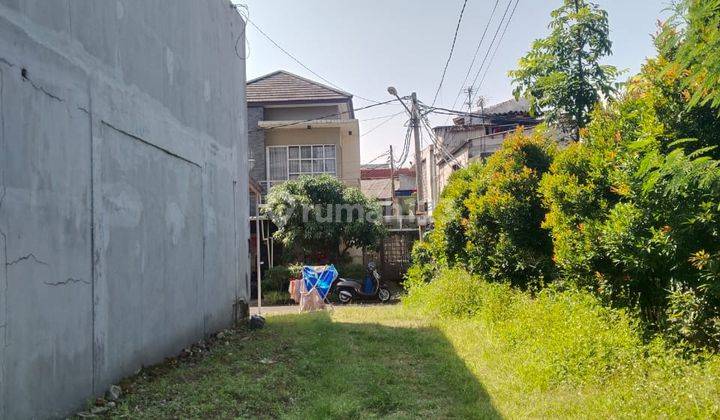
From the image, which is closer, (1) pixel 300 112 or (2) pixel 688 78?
(2) pixel 688 78

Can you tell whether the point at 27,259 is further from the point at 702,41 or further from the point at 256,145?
the point at 256,145

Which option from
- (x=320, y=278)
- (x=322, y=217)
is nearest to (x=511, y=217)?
(x=320, y=278)

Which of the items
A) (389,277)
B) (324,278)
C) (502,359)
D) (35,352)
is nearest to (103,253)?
(35,352)

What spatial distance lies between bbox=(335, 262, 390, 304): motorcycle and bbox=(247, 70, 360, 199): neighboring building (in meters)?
5.93

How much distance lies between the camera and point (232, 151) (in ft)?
32.6

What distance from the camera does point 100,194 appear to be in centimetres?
507

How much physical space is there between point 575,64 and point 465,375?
194 inches

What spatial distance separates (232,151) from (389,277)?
9039 millimetres

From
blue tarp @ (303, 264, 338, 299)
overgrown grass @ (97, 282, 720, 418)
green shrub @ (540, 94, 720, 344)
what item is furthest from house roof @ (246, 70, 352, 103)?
green shrub @ (540, 94, 720, 344)

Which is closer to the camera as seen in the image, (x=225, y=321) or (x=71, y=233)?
(x=71, y=233)

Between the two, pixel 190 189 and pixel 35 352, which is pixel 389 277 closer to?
pixel 190 189

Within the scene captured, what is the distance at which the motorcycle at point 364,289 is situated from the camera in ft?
50.5

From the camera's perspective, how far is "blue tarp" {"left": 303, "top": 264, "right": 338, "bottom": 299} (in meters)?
13.4

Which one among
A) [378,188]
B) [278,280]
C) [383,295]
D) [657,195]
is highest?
[378,188]
